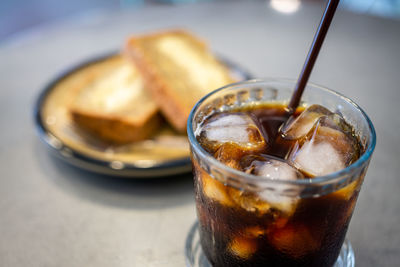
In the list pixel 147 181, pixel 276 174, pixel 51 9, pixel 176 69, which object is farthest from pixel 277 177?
pixel 51 9

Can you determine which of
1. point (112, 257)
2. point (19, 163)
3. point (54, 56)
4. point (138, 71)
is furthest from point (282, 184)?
point (54, 56)

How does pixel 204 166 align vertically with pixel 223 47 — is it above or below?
above

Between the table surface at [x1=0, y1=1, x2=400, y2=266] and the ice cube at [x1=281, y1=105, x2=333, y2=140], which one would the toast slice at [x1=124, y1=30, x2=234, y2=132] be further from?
the ice cube at [x1=281, y1=105, x2=333, y2=140]

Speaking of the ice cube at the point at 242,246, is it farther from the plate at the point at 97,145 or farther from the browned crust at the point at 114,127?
the browned crust at the point at 114,127

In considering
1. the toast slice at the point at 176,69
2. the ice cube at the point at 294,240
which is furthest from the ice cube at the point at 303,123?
the toast slice at the point at 176,69

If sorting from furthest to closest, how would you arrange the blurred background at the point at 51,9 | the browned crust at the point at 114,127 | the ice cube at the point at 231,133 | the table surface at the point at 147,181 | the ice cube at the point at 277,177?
the blurred background at the point at 51,9 < the browned crust at the point at 114,127 < the table surface at the point at 147,181 < the ice cube at the point at 231,133 < the ice cube at the point at 277,177

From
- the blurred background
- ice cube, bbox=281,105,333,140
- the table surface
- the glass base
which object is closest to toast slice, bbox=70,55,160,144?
the table surface

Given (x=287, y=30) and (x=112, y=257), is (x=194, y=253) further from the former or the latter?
(x=287, y=30)
